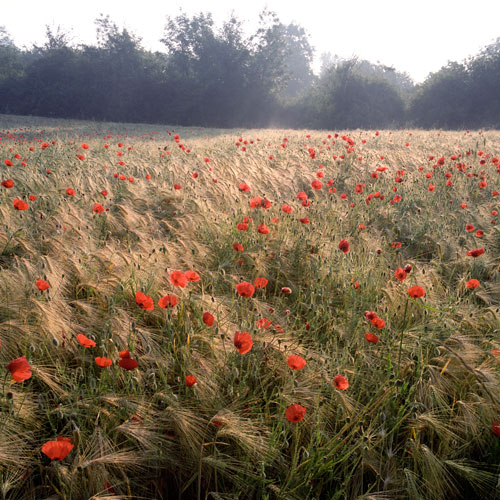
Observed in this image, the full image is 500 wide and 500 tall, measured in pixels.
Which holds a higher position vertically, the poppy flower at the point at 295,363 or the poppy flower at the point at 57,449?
the poppy flower at the point at 295,363

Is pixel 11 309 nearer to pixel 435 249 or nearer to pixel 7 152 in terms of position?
pixel 435 249

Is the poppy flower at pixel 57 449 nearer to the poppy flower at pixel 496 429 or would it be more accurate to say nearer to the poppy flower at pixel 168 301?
the poppy flower at pixel 168 301

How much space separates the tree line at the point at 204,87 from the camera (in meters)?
27.4

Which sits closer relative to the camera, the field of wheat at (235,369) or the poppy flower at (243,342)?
the field of wheat at (235,369)

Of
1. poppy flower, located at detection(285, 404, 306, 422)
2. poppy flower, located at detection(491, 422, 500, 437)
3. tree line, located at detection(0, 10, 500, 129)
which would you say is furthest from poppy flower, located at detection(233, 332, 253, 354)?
tree line, located at detection(0, 10, 500, 129)

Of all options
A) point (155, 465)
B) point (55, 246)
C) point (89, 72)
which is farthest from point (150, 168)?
point (89, 72)

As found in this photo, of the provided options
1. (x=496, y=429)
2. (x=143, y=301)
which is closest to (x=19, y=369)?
(x=143, y=301)

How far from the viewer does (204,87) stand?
29.5 m

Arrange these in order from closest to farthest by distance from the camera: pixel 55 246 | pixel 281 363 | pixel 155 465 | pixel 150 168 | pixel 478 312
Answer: pixel 155 465 < pixel 281 363 < pixel 478 312 < pixel 55 246 < pixel 150 168

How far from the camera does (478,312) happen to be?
6.73ft

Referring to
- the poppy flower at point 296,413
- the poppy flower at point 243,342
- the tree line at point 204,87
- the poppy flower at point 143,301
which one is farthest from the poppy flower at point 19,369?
the tree line at point 204,87

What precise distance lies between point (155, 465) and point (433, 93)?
1208 inches

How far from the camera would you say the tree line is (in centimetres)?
2739

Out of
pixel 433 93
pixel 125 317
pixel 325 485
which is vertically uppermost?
pixel 433 93
